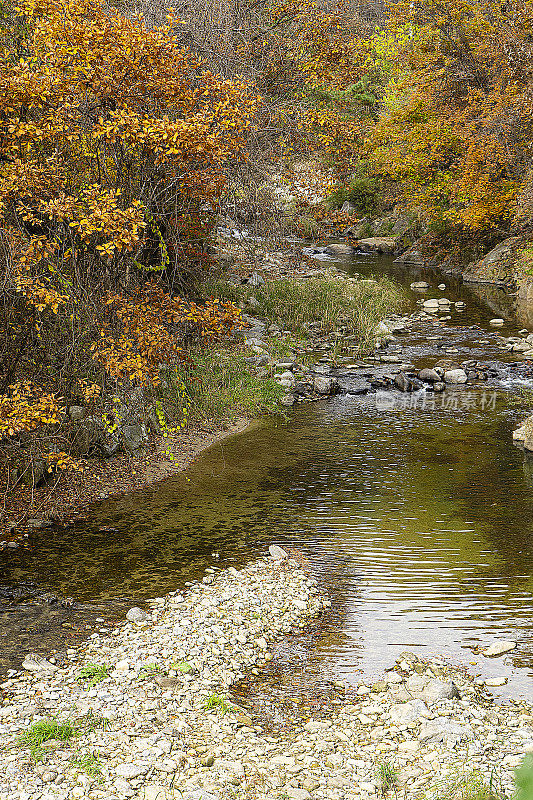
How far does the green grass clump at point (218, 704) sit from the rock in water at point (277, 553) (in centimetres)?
286

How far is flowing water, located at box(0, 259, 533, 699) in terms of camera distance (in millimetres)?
7223

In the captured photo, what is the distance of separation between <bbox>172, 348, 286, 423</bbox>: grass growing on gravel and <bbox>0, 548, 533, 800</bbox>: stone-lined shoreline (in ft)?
22.4

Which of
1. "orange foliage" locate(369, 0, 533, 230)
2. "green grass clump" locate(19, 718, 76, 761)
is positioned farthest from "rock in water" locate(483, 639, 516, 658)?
"orange foliage" locate(369, 0, 533, 230)

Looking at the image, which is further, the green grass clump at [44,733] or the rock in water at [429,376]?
the rock in water at [429,376]

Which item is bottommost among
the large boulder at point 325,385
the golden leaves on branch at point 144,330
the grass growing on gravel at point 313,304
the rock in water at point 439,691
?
the large boulder at point 325,385

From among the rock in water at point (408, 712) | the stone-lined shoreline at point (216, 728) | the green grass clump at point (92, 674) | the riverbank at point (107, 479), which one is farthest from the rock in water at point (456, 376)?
the green grass clump at point (92, 674)

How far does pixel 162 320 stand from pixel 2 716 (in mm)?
6051

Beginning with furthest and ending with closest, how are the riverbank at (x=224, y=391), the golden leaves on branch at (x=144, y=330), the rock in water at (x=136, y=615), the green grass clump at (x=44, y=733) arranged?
1. the riverbank at (x=224, y=391)
2. the golden leaves on branch at (x=144, y=330)
3. the rock in water at (x=136, y=615)
4. the green grass clump at (x=44, y=733)

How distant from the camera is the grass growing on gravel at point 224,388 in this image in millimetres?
13875

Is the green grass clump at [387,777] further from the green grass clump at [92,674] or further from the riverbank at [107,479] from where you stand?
the riverbank at [107,479]

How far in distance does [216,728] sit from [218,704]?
0.37m

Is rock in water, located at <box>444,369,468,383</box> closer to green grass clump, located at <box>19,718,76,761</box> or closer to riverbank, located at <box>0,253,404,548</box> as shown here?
riverbank, located at <box>0,253,404,548</box>

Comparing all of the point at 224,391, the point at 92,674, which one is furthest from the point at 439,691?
the point at 224,391

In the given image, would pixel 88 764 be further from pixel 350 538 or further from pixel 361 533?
pixel 361 533
